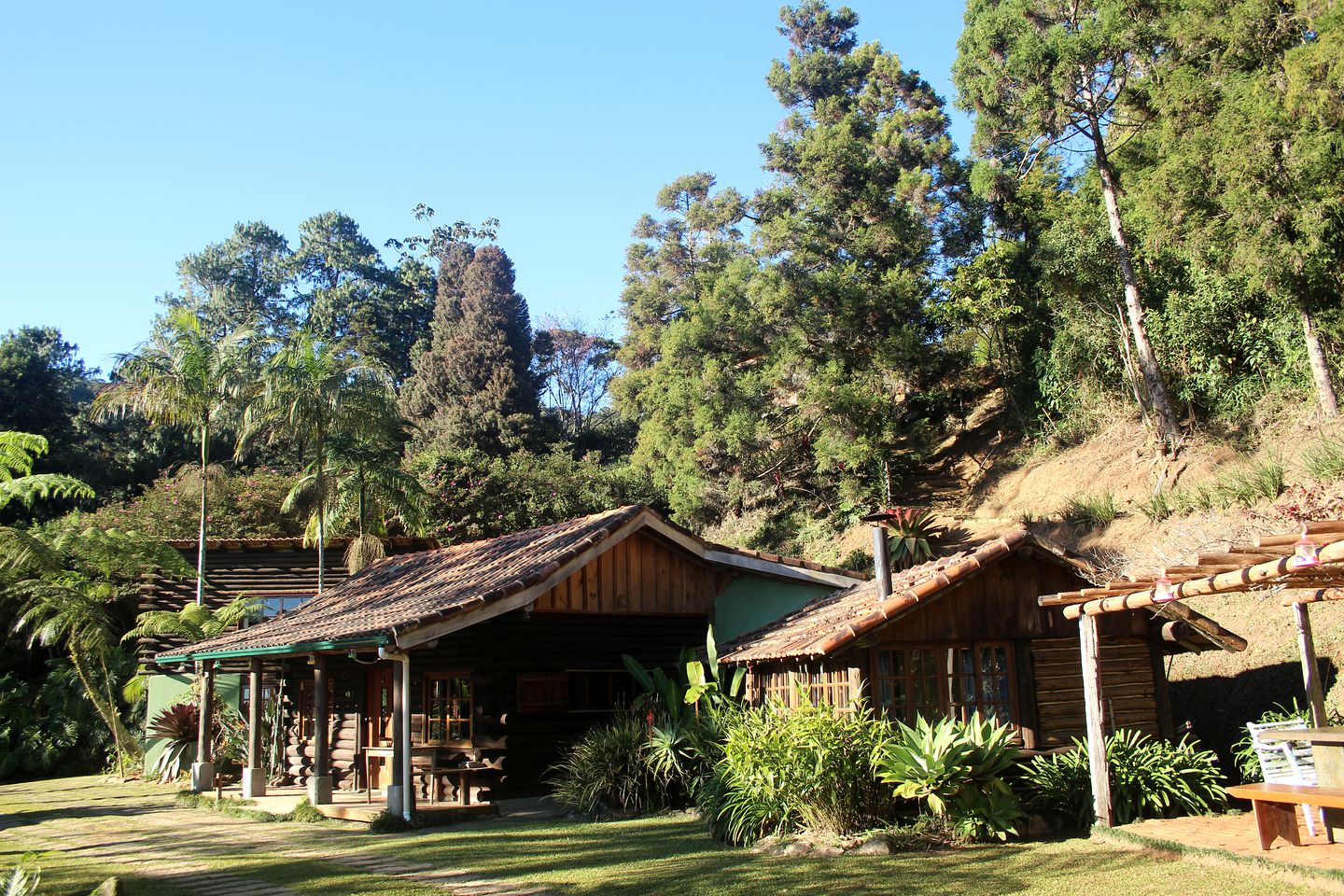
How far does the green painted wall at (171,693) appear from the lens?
21.4 metres

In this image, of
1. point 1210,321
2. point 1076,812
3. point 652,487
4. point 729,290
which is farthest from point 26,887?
point 652,487

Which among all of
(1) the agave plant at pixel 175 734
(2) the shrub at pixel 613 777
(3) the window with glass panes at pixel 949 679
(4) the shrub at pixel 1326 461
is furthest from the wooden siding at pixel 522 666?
(4) the shrub at pixel 1326 461

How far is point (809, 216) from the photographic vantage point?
31.8m

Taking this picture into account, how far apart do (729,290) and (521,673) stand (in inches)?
713

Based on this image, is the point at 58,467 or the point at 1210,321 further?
the point at 58,467

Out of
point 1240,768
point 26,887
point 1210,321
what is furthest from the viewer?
point 1210,321

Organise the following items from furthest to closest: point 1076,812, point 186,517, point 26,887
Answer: point 186,517, point 1076,812, point 26,887

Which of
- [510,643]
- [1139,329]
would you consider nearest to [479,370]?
[1139,329]

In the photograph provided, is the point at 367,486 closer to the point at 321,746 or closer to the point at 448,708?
the point at 448,708

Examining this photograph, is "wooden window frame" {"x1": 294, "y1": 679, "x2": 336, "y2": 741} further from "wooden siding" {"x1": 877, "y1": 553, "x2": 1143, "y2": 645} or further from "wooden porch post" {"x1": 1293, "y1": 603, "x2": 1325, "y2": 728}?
"wooden porch post" {"x1": 1293, "y1": 603, "x2": 1325, "y2": 728}

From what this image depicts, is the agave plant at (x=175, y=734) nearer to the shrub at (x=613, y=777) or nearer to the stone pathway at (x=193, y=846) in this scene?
the stone pathway at (x=193, y=846)

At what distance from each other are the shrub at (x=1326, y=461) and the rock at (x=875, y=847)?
12.4 m

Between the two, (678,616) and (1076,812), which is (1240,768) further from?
(678,616)

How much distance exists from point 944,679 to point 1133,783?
2232mm
